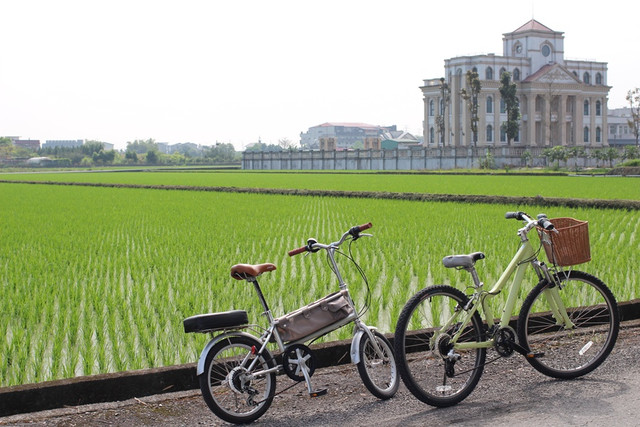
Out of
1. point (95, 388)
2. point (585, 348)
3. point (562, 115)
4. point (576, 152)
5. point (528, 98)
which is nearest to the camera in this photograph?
point (95, 388)

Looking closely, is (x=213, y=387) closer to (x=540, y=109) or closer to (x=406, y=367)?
(x=406, y=367)

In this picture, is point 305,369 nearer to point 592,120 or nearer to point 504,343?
point 504,343

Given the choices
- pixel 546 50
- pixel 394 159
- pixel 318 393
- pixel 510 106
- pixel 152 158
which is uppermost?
A: pixel 546 50

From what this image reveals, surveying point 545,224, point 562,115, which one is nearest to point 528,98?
point 562,115

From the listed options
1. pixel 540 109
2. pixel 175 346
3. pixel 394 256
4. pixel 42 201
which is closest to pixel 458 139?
pixel 540 109

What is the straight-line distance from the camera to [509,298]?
5504mm

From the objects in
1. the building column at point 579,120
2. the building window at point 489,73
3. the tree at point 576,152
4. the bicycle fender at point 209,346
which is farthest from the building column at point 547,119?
the bicycle fender at point 209,346

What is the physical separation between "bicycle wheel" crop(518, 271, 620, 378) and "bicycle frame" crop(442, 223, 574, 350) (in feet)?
0.19

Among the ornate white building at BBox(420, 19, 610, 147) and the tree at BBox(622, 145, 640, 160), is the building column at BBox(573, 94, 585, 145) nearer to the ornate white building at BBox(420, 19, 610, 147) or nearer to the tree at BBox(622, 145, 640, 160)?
the ornate white building at BBox(420, 19, 610, 147)

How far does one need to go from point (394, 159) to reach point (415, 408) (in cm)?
7059

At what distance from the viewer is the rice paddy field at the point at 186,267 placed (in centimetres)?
691

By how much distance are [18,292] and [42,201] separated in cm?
2173

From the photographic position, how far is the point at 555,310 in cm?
579

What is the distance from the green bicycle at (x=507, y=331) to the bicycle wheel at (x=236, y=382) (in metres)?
0.84
